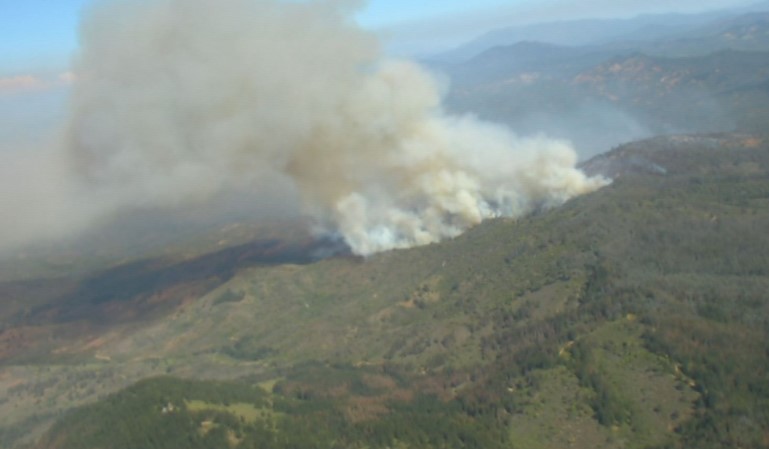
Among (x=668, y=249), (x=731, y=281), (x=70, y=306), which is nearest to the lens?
(x=731, y=281)

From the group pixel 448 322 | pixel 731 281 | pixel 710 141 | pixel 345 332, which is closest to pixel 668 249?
pixel 731 281

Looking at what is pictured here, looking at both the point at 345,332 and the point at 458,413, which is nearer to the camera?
the point at 458,413

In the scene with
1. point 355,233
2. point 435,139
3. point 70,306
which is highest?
point 435,139

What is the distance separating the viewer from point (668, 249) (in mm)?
108625

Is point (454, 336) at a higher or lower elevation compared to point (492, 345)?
lower

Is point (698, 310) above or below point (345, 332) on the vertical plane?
above

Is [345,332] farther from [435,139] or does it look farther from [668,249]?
[668,249]

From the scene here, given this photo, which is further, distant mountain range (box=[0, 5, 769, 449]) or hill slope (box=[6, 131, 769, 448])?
distant mountain range (box=[0, 5, 769, 449])

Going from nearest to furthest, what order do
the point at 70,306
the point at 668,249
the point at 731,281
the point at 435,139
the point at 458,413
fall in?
the point at 458,413, the point at 731,281, the point at 668,249, the point at 435,139, the point at 70,306

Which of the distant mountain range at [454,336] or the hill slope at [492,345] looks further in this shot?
the distant mountain range at [454,336]

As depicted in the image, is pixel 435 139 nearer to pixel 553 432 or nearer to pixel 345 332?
pixel 345 332

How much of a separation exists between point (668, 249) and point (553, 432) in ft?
154

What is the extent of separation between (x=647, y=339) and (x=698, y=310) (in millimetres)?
10130

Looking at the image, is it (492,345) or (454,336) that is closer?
(492,345)
